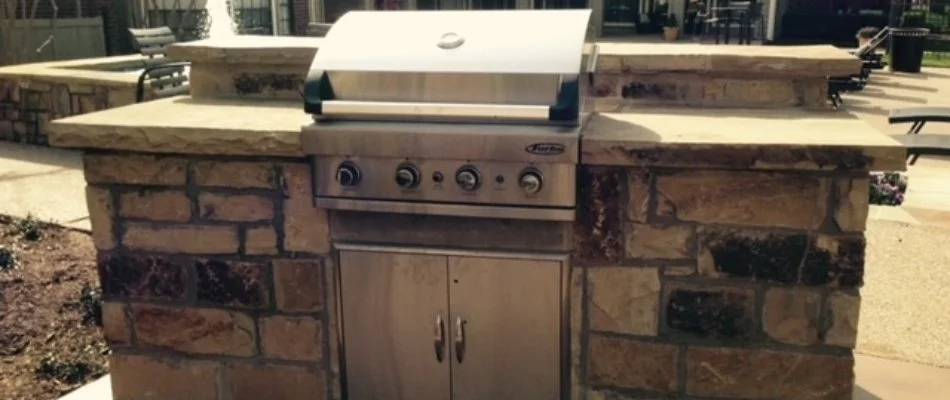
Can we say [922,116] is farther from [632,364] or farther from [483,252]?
[483,252]

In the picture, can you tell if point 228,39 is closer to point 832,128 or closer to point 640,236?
point 640,236

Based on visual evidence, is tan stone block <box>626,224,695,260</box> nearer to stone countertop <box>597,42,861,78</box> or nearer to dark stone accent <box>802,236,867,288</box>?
dark stone accent <box>802,236,867,288</box>

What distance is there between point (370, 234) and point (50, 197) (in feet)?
13.8

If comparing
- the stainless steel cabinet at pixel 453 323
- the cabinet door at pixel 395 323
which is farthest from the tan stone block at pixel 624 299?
the cabinet door at pixel 395 323

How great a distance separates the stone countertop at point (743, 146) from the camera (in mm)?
2260

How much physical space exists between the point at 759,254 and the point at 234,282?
1.63 meters

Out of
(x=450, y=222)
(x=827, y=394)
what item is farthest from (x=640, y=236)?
(x=827, y=394)

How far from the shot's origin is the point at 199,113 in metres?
2.97

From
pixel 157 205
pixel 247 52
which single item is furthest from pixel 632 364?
Result: pixel 247 52

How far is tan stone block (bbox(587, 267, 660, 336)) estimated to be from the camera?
2.53 m

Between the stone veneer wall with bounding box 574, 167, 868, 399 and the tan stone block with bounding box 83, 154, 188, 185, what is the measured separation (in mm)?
1287

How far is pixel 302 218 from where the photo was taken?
8.91 ft

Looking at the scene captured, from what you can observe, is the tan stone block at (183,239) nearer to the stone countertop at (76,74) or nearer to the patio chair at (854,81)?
the stone countertop at (76,74)

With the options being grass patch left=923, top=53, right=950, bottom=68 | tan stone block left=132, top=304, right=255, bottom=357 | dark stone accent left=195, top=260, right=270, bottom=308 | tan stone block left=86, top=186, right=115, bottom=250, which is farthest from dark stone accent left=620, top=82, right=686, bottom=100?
grass patch left=923, top=53, right=950, bottom=68
